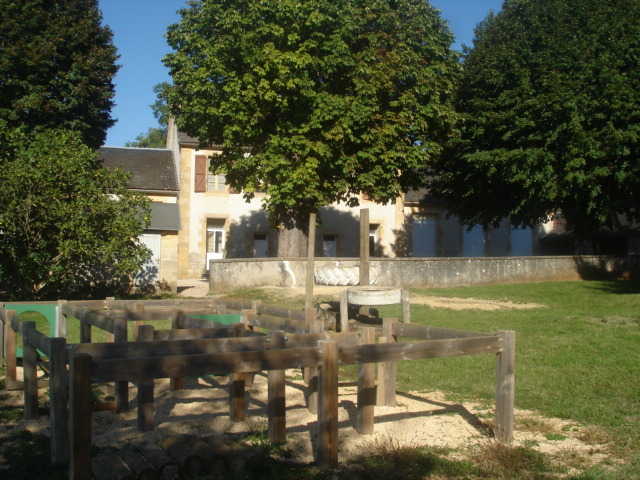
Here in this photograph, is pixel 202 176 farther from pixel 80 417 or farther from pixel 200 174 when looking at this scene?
pixel 80 417

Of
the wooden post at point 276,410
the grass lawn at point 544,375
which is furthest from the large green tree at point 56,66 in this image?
the wooden post at point 276,410

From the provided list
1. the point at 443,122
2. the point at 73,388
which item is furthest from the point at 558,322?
the point at 73,388

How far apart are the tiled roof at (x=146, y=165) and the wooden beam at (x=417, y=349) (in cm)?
2614

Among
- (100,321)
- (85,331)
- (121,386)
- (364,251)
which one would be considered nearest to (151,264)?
(364,251)

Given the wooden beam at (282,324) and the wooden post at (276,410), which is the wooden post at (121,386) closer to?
the wooden beam at (282,324)

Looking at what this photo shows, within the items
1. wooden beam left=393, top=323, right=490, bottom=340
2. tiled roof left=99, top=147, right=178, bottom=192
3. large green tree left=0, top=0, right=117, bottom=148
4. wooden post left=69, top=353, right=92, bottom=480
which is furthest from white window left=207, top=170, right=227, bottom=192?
wooden post left=69, top=353, right=92, bottom=480

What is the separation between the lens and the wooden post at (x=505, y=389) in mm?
6219

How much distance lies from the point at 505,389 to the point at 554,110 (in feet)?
60.7

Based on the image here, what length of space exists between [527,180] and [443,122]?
158 inches

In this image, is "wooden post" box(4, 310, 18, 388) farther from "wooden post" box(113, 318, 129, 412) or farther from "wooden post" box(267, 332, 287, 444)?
"wooden post" box(267, 332, 287, 444)

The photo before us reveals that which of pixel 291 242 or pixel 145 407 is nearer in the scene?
pixel 145 407

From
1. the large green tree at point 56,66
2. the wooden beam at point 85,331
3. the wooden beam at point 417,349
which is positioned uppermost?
the large green tree at point 56,66

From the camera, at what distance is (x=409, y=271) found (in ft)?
77.3

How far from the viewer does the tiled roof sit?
3142cm
